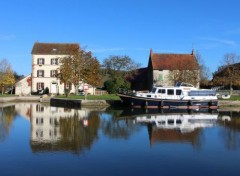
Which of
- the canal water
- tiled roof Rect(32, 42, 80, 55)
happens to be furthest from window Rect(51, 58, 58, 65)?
the canal water

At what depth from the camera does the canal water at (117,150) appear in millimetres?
11453

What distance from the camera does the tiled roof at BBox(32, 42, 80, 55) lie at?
62.2 meters

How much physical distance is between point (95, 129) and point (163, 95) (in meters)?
18.8

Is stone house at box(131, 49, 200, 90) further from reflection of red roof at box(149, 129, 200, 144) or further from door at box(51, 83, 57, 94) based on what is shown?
reflection of red roof at box(149, 129, 200, 144)

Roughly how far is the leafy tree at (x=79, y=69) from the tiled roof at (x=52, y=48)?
393 inches

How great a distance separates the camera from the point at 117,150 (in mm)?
14562

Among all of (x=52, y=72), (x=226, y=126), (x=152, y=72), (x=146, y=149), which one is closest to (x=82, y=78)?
(x=52, y=72)

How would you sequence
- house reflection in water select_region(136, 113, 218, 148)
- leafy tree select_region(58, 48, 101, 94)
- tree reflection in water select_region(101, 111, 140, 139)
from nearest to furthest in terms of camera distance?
1. house reflection in water select_region(136, 113, 218, 148)
2. tree reflection in water select_region(101, 111, 140, 139)
3. leafy tree select_region(58, 48, 101, 94)

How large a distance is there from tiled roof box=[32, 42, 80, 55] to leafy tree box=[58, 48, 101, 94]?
393 inches

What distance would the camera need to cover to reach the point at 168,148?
15016 mm

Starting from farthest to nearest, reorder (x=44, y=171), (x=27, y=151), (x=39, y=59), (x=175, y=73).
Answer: (x=39, y=59), (x=175, y=73), (x=27, y=151), (x=44, y=171)

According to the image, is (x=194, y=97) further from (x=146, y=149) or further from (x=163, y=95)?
(x=146, y=149)

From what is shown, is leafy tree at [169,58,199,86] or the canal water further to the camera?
leafy tree at [169,58,199,86]

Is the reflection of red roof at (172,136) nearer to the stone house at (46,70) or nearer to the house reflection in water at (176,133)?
the house reflection in water at (176,133)
